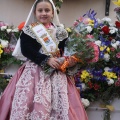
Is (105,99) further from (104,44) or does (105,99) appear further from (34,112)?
(34,112)

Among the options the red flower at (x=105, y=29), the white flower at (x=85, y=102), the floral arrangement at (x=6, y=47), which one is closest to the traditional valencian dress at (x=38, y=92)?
the white flower at (x=85, y=102)

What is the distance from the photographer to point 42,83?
97.7 inches

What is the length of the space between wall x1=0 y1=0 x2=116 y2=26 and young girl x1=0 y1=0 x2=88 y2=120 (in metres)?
1.17

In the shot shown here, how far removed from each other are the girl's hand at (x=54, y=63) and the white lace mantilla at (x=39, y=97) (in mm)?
107

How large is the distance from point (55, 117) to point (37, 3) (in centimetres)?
98

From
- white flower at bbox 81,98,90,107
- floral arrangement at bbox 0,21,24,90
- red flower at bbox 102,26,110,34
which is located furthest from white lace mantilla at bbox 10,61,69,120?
red flower at bbox 102,26,110,34

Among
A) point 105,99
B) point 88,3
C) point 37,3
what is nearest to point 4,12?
point 88,3

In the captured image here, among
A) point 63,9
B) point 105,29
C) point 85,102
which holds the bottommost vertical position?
point 85,102

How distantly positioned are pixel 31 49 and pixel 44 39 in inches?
6.4

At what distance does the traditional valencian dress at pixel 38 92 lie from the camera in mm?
2395

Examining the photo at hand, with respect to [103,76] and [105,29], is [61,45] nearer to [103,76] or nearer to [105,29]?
[103,76]

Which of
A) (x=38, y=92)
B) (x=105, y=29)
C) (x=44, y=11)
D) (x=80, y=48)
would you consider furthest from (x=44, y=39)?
(x=105, y=29)

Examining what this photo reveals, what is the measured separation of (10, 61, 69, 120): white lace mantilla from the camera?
7.80 feet

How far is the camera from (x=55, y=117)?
2404 millimetres
